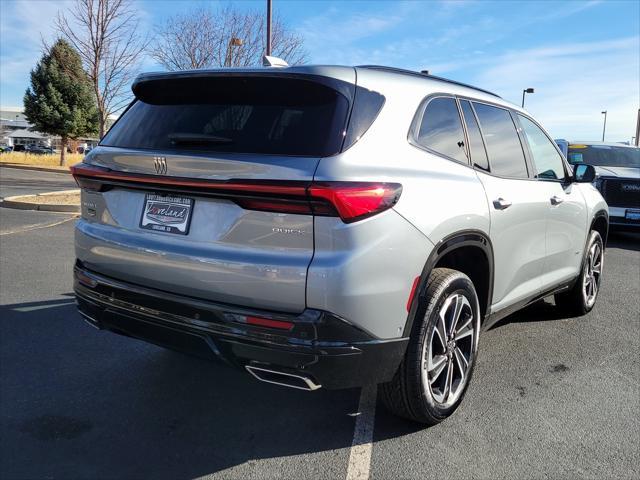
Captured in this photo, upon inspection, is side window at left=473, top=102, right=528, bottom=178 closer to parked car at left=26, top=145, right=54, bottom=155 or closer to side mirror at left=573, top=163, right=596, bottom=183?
side mirror at left=573, top=163, right=596, bottom=183

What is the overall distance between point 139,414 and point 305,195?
174cm

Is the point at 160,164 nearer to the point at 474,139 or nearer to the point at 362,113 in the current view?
the point at 362,113

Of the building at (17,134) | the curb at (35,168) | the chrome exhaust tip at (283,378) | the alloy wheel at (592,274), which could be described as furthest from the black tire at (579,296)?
the building at (17,134)

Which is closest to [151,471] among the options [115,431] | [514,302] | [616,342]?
[115,431]

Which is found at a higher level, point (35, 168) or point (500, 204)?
point (500, 204)

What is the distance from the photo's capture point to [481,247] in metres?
3.24

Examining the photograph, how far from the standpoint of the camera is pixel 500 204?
3412mm

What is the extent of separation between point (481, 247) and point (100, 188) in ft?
7.17

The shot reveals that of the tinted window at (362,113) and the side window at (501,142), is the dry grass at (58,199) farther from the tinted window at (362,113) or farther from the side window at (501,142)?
the tinted window at (362,113)

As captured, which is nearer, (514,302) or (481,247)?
(481,247)

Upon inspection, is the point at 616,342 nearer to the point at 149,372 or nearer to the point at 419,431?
the point at 419,431

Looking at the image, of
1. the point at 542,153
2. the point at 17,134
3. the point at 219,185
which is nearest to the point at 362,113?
the point at 219,185

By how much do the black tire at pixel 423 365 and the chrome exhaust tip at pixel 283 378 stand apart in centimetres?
56

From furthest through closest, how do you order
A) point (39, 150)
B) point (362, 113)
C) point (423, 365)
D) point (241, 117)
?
point (39, 150)
point (423, 365)
point (241, 117)
point (362, 113)
